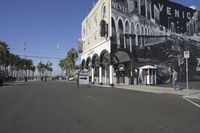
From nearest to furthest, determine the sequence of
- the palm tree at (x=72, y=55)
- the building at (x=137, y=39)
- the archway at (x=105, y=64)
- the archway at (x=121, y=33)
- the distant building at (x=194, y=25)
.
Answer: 1. the building at (x=137, y=39)
2. the archway at (x=121, y=33)
3. the archway at (x=105, y=64)
4. the distant building at (x=194, y=25)
5. the palm tree at (x=72, y=55)

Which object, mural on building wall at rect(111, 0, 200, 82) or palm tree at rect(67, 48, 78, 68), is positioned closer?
mural on building wall at rect(111, 0, 200, 82)

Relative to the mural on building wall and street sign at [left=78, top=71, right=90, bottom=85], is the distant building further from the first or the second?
street sign at [left=78, top=71, right=90, bottom=85]

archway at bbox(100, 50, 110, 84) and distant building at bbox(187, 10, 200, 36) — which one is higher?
distant building at bbox(187, 10, 200, 36)

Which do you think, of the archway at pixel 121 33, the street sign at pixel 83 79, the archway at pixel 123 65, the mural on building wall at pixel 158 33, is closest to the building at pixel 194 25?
the mural on building wall at pixel 158 33

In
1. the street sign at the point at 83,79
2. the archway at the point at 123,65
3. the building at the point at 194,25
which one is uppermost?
the building at the point at 194,25

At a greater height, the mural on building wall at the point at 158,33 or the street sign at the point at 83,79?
the mural on building wall at the point at 158,33

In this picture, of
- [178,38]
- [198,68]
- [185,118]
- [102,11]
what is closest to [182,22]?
[178,38]

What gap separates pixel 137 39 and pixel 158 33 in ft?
18.6

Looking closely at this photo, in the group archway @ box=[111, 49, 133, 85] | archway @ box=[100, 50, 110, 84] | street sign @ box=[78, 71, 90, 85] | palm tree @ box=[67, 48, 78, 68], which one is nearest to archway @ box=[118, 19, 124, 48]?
archway @ box=[111, 49, 133, 85]

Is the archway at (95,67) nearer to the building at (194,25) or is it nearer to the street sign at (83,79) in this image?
the building at (194,25)

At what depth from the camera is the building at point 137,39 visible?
49.2 m

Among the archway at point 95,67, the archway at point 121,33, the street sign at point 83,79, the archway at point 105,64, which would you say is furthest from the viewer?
the archway at point 95,67

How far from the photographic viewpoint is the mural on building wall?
164ft

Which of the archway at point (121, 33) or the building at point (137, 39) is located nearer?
the building at point (137, 39)
